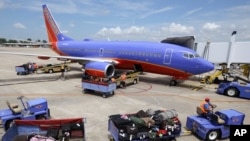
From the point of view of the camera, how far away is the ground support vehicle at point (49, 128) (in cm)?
921

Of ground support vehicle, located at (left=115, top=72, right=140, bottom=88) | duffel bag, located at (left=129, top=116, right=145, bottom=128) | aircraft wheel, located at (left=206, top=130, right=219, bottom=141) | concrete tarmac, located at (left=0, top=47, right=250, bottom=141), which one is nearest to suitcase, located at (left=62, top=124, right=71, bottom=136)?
concrete tarmac, located at (left=0, top=47, right=250, bottom=141)

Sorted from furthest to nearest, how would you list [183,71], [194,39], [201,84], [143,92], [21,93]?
1. [194,39]
2. [201,84]
3. [183,71]
4. [143,92]
5. [21,93]

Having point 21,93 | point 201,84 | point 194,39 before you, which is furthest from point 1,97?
point 194,39

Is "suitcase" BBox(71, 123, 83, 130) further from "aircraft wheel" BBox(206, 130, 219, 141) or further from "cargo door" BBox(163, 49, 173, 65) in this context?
"cargo door" BBox(163, 49, 173, 65)

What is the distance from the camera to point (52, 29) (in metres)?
34.1

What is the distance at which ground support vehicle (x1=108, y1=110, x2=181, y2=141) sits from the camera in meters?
9.48

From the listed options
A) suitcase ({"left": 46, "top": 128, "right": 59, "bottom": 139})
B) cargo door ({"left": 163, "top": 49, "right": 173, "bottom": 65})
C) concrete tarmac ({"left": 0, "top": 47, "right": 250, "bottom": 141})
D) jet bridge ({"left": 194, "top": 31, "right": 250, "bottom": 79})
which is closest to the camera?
suitcase ({"left": 46, "top": 128, "right": 59, "bottom": 139})

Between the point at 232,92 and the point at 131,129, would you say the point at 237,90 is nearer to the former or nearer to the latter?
the point at 232,92

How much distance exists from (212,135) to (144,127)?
3.59 m

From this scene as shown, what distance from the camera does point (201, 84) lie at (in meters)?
25.2

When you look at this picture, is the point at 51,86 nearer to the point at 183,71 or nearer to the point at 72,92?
the point at 72,92

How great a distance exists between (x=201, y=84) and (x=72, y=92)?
14824mm

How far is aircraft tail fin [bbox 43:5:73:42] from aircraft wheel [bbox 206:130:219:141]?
28177 mm

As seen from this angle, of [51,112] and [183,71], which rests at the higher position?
[183,71]
